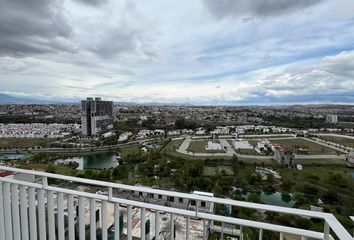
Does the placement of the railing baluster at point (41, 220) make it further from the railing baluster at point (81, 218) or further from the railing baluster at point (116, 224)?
the railing baluster at point (116, 224)

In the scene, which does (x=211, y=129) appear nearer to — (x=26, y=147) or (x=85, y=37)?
(x=26, y=147)

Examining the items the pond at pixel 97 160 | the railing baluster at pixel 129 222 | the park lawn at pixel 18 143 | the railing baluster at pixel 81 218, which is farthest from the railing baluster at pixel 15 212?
the park lawn at pixel 18 143

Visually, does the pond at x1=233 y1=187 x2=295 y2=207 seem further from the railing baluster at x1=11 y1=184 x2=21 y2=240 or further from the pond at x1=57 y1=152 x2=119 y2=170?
the railing baluster at x1=11 y1=184 x2=21 y2=240

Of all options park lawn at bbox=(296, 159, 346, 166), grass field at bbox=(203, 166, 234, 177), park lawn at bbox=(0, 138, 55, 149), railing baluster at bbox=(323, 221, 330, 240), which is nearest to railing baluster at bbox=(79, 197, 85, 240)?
railing baluster at bbox=(323, 221, 330, 240)

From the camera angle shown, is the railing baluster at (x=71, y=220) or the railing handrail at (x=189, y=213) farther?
the railing baluster at (x=71, y=220)

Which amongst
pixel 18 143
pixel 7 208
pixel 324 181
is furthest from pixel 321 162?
pixel 18 143

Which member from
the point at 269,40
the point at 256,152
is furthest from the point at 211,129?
the point at 269,40
